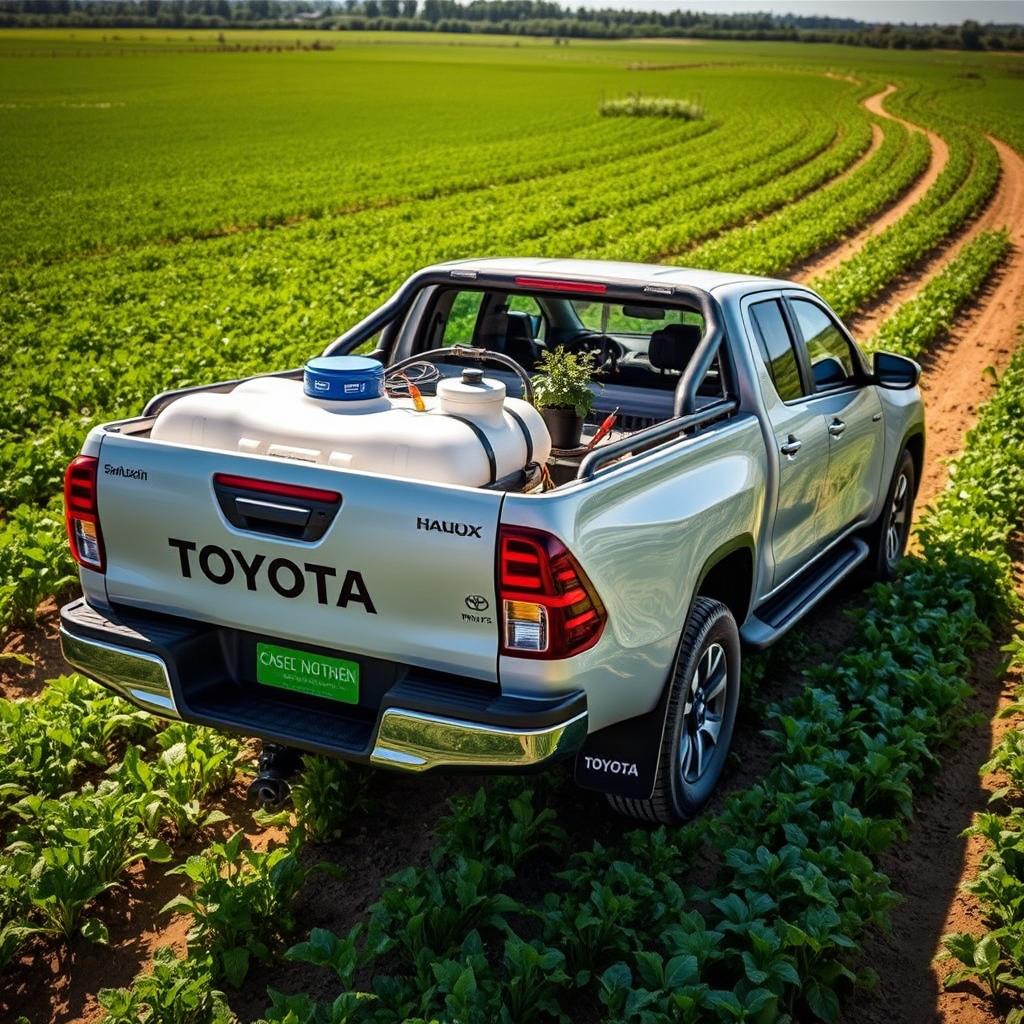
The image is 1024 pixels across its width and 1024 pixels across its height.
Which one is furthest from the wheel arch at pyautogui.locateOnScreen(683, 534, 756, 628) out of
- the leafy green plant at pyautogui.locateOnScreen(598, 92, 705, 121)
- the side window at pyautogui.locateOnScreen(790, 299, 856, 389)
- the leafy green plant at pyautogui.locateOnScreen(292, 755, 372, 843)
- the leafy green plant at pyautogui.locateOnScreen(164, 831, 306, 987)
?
the leafy green plant at pyautogui.locateOnScreen(598, 92, 705, 121)

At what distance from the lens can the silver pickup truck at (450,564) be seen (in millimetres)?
3633

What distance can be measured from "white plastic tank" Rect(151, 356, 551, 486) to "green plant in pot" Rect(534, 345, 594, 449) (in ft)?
1.24

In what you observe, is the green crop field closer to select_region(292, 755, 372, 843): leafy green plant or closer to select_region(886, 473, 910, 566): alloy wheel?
select_region(292, 755, 372, 843): leafy green plant

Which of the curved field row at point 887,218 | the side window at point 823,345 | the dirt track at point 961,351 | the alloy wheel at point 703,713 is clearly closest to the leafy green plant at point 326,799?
the alloy wheel at point 703,713

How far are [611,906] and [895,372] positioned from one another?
3650mm

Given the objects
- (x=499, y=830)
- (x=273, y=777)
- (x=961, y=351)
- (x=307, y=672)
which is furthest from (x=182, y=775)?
(x=961, y=351)

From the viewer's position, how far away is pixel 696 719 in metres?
4.67

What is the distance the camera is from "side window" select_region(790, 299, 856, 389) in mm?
5988

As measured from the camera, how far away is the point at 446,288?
5906 millimetres

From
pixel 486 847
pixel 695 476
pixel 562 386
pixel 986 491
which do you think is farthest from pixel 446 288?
pixel 986 491

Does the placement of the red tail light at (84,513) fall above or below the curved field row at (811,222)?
above

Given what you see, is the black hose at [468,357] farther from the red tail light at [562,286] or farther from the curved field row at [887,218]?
the curved field row at [887,218]

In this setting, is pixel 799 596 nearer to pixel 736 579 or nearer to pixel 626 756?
pixel 736 579

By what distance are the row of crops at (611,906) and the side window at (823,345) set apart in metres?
1.69
